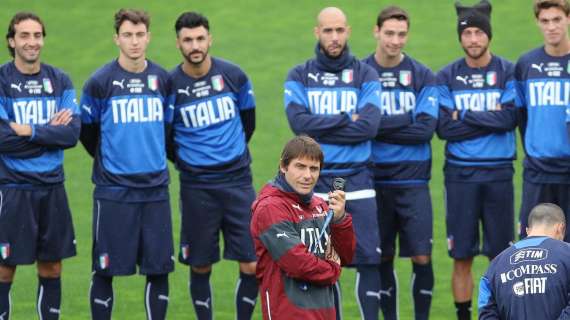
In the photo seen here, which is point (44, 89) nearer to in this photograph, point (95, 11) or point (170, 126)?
point (170, 126)

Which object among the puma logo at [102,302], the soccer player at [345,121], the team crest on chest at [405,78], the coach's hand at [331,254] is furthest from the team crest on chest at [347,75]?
the coach's hand at [331,254]

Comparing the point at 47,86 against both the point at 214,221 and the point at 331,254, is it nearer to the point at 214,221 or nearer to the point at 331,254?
the point at 214,221

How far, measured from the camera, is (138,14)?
10328 mm

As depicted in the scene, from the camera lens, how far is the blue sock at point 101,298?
10.2m

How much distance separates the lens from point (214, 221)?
1068cm

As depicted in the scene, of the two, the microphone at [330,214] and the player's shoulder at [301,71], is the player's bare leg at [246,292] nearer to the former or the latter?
the player's shoulder at [301,71]

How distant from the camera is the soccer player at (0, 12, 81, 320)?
10.1m

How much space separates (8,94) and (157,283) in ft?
6.23

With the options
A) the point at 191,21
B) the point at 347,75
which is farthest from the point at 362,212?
the point at 191,21

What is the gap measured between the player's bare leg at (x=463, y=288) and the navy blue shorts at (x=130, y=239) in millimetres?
2481

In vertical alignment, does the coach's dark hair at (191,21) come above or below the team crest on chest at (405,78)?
above

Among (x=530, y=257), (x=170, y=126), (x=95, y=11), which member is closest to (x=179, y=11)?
(x=95, y=11)

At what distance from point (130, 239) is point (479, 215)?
300 centimetres

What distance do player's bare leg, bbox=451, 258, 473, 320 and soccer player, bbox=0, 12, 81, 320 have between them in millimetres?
3271
